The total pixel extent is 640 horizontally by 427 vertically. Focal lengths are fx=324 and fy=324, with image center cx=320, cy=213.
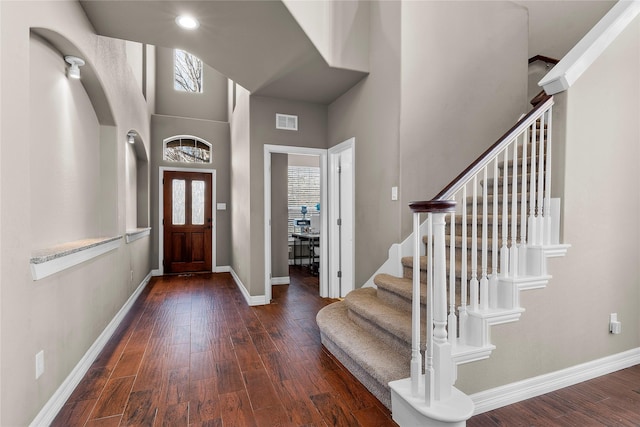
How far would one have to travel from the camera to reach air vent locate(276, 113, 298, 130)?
432cm

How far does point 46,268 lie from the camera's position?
1.85m

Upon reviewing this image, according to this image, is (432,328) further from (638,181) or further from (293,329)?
(638,181)

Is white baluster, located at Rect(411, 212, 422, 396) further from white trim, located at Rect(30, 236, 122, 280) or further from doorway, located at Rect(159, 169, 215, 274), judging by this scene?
doorway, located at Rect(159, 169, 215, 274)

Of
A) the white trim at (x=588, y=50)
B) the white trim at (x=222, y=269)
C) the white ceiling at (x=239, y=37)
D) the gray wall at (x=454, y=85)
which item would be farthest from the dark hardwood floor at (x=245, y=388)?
the white trim at (x=222, y=269)

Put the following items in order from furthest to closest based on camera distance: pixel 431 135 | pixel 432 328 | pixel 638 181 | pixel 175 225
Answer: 1. pixel 175 225
2. pixel 431 135
3. pixel 638 181
4. pixel 432 328

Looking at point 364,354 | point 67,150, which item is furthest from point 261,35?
point 364,354

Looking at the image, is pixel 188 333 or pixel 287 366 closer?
pixel 287 366

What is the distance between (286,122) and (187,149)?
302cm

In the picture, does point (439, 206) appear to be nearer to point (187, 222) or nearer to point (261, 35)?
point (261, 35)

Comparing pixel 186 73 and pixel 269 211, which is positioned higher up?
pixel 186 73

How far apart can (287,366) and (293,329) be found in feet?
2.65

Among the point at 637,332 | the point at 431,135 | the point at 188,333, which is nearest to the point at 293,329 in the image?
the point at 188,333

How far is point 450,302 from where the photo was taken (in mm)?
1883

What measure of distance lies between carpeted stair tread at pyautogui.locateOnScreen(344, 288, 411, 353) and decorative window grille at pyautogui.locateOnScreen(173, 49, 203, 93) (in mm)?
5774
